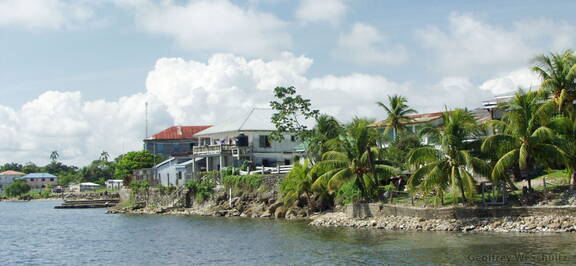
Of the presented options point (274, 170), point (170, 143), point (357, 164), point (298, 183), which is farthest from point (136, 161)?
point (357, 164)

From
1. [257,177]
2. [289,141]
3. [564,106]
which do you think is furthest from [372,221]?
[289,141]

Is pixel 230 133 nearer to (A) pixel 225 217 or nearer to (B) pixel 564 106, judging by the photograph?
(A) pixel 225 217

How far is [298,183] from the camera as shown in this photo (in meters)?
49.5

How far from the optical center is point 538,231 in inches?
1266

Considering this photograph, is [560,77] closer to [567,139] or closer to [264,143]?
[567,139]

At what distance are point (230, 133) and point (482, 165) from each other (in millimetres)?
40497

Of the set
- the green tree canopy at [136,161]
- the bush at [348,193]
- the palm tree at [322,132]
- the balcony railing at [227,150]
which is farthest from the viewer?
the green tree canopy at [136,161]

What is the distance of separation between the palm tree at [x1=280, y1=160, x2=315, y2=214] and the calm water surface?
3.45m

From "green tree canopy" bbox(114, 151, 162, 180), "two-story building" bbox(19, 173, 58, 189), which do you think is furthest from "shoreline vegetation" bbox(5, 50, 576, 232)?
"two-story building" bbox(19, 173, 58, 189)

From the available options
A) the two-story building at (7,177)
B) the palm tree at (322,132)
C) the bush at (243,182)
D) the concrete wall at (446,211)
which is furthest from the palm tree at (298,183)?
the two-story building at (7,177)

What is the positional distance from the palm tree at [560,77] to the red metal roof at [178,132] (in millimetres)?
71275

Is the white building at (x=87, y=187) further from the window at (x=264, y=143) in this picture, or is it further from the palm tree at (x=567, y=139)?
the palm tree at (x=567, y=139)

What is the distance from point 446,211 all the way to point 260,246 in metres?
11.1

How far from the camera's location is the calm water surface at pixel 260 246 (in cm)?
2838
